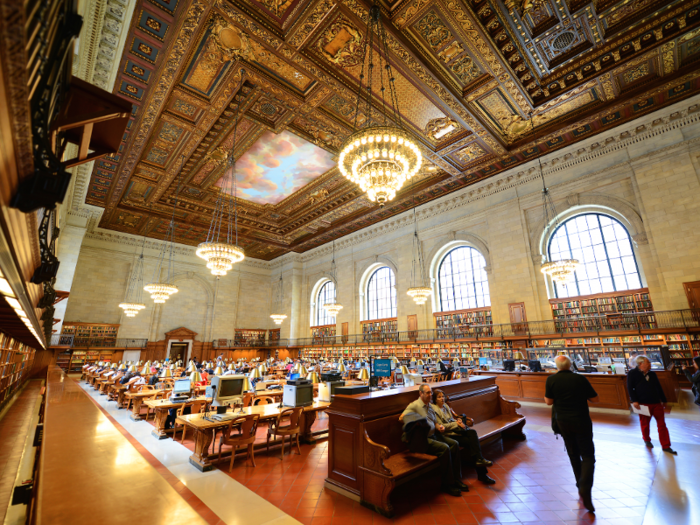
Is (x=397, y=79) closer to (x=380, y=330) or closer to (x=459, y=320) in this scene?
(x=459, y=320)

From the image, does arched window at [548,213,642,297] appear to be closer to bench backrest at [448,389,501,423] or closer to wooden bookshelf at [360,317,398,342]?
wooden bookshelf at [360,317,398,342]

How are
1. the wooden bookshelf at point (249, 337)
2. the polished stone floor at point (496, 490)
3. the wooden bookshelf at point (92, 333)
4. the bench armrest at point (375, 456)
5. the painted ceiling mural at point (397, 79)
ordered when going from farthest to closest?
the wooden bookshelf at point (249, 337) < the wooden bookshelf at point (92, 333) < the painted ceiling mural at point (397, 79) < the bench armrest at point (375, 456) < the polished stone floor at point (496, 490)

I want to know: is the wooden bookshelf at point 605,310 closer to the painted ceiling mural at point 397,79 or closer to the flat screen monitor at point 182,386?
the painted ceiling mural at point 397,79

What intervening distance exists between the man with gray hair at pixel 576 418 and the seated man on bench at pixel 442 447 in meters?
1.00

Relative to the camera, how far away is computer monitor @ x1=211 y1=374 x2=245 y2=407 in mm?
4402

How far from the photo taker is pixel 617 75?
816 cm

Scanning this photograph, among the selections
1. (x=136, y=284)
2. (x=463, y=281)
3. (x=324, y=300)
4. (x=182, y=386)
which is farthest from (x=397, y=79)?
(x=136, y=284)

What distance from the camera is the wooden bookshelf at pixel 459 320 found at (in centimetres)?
1286

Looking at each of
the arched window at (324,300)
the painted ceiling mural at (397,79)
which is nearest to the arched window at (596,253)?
the painted ceiling mural at (397,79)

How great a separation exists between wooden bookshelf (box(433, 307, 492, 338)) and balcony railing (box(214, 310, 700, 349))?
0.15ft

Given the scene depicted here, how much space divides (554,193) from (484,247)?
3.06 m

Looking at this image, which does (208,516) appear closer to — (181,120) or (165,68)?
(165,68)

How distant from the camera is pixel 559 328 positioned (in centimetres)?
1052

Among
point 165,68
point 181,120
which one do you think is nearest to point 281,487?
point 165,68
